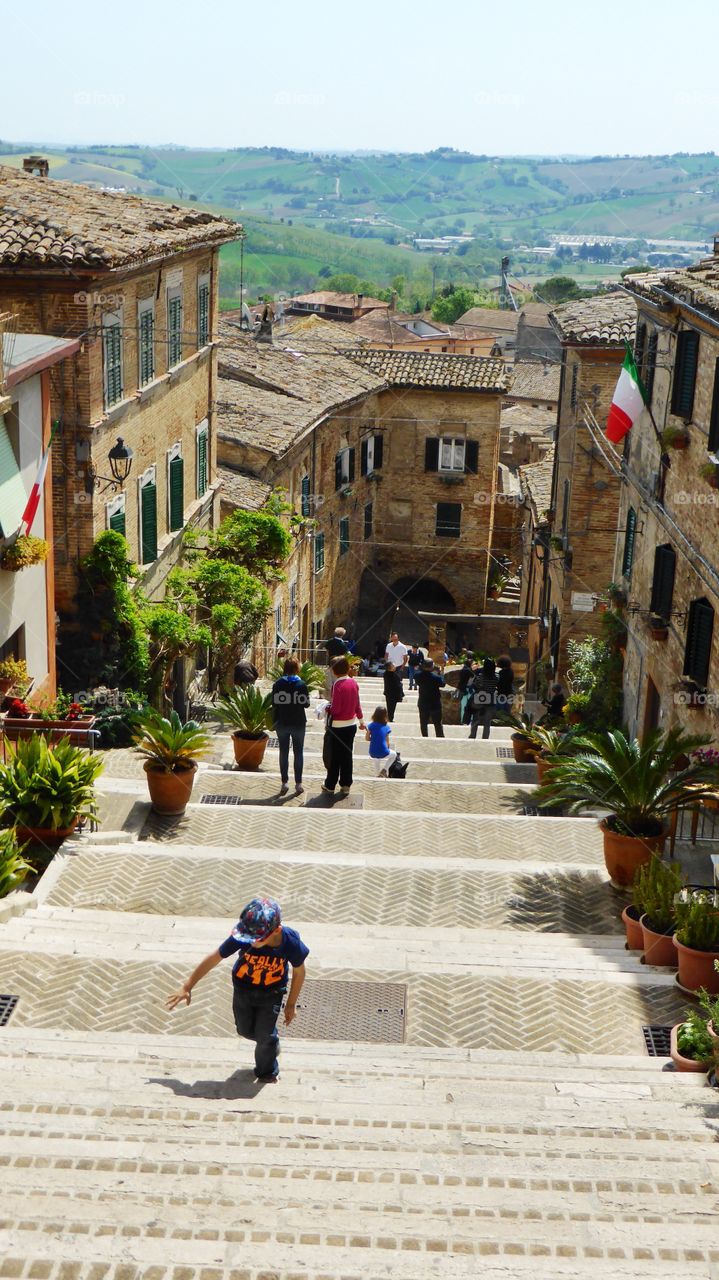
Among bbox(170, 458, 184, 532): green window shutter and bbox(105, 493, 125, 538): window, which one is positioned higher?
bbox(105, 493, 125, 538): window

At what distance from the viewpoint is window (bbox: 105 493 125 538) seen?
21.8 meters

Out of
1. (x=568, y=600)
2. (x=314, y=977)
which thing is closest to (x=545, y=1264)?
(x=314, y=977)

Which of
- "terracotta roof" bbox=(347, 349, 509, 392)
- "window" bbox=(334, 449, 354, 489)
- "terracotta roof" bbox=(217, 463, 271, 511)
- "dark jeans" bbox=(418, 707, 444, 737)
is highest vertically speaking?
"terracotta roof" bbox=(347, 349, 509, 392)

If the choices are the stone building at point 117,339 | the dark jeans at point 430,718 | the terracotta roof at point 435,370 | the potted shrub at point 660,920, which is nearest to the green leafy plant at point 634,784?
the potted shrub at point 660,920

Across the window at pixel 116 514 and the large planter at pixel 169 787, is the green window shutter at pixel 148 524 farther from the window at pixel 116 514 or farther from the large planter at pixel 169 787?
the large planter at pixel 169 787

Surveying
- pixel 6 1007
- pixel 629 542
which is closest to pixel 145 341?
pixel 629 542

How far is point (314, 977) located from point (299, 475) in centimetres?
2742

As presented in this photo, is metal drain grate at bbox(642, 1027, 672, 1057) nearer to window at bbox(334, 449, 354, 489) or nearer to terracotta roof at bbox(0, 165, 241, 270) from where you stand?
terracotta roof at bbox(0, 165, 241, 270)

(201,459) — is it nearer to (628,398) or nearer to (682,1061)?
(628,398)

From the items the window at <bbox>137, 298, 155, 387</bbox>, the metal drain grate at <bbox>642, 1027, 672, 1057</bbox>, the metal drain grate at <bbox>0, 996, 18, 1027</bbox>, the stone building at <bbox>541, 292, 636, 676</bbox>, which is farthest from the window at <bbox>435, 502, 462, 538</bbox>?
the metal drain grate at <bbox>0, 996, 18, 1027</bbox>

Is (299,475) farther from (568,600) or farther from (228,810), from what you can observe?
(228,810)

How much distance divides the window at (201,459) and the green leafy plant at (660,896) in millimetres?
18847

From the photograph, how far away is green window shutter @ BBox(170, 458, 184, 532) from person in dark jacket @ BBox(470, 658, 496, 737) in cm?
653

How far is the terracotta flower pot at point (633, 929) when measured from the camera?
11570 mm
